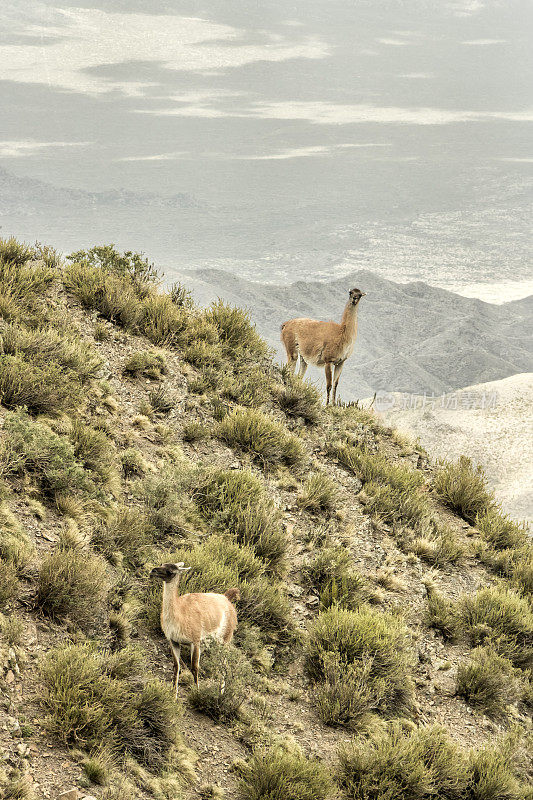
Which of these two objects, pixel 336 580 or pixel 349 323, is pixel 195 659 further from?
pixel 349 323

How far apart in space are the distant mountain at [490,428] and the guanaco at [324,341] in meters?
79.8

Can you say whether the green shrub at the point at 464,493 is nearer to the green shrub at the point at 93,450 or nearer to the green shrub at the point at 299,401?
the green shrub at the point at 299,401

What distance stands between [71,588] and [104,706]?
48.4 inches

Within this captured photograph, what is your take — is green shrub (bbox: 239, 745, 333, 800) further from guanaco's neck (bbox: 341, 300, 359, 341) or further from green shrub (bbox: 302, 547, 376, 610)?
guanaco's neck (bbox: 341, 300, 359, 341)

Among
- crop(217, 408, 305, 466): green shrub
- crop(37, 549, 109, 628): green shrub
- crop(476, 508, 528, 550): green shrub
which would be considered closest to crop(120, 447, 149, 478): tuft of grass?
crop(217, 408, 305, 466): green shrub

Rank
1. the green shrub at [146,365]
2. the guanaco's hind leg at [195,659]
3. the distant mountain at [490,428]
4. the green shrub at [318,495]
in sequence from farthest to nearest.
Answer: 1. the distant mountain at [490,428]
2. the green shrub at [146,365]
3. the green shrub at [318,495]
4. the guanaco's hind leg at [195,659]

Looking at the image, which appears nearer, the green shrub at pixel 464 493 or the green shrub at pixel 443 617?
the green shrub at pixel 443 617

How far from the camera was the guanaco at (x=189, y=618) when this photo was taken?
5.36 metres

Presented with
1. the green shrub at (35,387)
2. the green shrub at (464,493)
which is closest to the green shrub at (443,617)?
the green shrub at (464,493)

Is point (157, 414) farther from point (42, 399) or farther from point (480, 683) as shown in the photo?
point (480, 683)

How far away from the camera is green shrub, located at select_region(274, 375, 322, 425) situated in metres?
14.0

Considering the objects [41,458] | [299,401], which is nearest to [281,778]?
[41,458]

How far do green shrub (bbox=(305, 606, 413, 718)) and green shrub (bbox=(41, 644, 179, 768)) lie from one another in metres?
2.23

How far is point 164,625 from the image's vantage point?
5.50m
